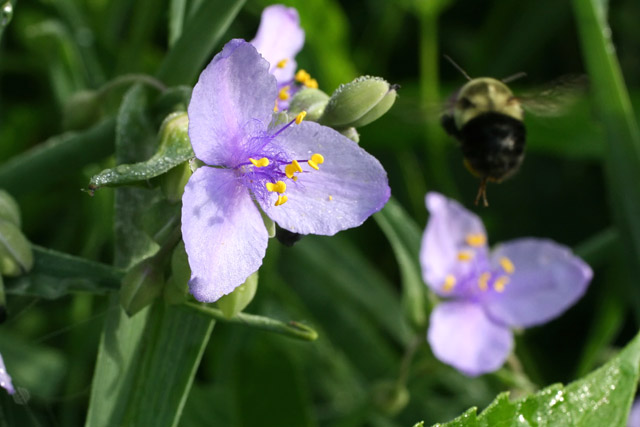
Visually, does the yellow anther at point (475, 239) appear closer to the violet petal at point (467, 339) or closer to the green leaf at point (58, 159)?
the violet petal at point (467, 339)

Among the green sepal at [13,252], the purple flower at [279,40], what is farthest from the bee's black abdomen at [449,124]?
the green sepal at [13,252]

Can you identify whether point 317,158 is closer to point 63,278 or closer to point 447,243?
point 63,278

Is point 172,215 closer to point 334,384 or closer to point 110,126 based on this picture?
point 110,126

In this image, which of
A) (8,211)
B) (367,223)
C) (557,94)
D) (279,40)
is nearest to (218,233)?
(8,211)

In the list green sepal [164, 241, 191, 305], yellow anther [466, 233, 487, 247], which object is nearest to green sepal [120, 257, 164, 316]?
green sepal [164, 241, 191, 305]

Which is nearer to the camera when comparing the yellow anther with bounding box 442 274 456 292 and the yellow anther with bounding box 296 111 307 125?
the yellow anther with bounding box 296 111 307 125

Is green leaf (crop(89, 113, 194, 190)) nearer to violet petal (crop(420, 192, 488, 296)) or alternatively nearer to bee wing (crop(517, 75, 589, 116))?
bee wing (crop(517, 75, 589, 116))

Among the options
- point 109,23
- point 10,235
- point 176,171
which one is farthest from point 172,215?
point 109,23
